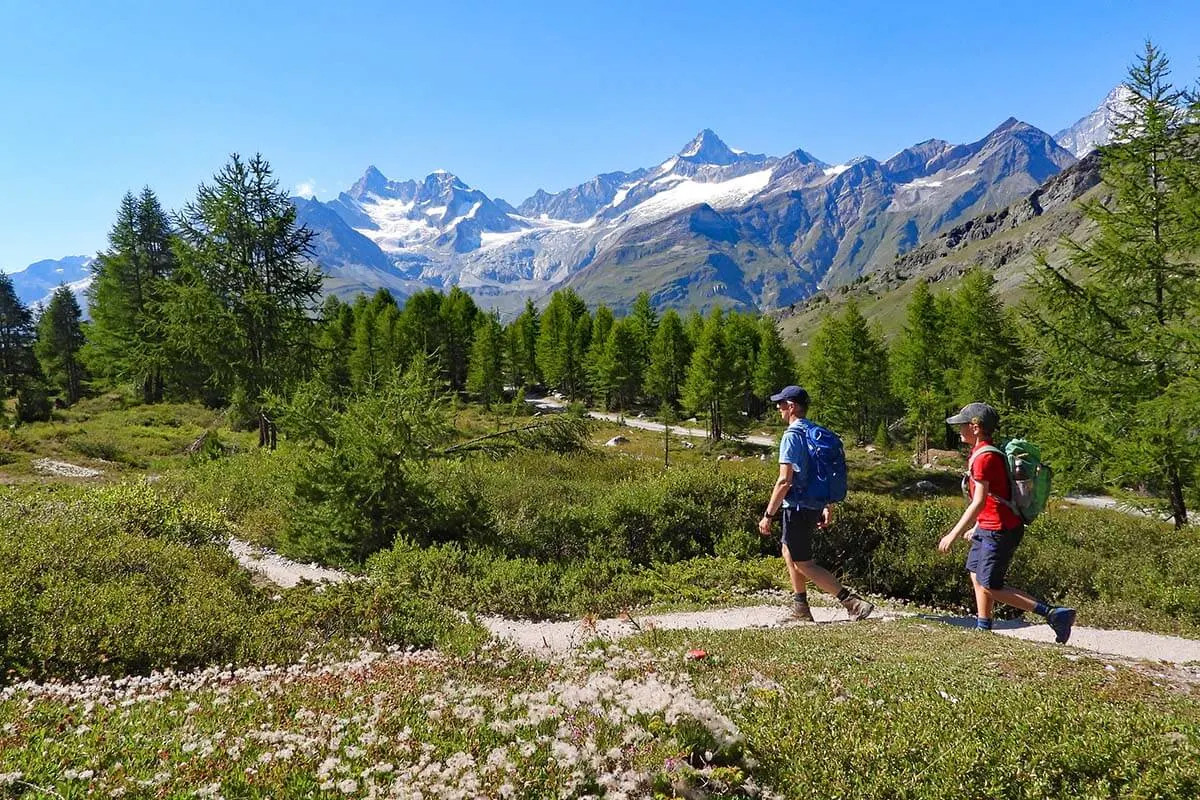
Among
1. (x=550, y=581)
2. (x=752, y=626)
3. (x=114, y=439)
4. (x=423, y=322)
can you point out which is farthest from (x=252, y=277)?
(x=423, y=322)

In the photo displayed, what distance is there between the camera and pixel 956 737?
3.40 m

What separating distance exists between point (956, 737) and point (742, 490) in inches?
401

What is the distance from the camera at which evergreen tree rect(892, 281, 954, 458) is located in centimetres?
4388

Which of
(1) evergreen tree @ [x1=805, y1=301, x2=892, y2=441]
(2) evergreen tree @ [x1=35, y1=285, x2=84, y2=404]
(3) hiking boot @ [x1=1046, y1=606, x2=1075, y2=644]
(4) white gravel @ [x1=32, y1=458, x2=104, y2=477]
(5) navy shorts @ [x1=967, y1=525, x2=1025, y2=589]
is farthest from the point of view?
(2) evergreen tree @ [x1=35, y1=285, x2=84, y2=404]

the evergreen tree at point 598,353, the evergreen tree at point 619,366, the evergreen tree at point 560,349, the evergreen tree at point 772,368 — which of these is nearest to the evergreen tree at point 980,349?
the evergreen tree at point 772,368

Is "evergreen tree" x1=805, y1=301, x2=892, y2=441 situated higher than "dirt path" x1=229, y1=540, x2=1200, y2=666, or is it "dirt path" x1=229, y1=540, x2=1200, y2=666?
"evergreen tree" x1=805, y1=301, x2=892, y2=441

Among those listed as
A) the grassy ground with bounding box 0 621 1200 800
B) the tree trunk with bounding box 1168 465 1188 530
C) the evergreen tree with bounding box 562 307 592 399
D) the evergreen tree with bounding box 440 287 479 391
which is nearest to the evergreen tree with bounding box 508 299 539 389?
the evergreen tree with bounding box 562 307 592 399

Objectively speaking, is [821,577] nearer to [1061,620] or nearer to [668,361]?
[1061,620]

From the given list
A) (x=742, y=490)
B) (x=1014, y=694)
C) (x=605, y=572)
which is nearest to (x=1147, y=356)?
(x=742, y=490)

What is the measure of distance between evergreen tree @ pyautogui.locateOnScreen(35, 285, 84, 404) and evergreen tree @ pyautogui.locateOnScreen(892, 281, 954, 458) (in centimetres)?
6432

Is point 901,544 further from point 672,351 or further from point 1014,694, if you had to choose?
point 672,351

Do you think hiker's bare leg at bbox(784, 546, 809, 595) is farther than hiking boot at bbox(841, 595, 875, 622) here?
No

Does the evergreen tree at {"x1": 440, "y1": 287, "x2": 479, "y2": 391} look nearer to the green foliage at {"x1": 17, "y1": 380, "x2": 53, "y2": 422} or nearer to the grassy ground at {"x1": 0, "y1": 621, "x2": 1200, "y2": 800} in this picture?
the green foliage at {"x1": 17, "y1": 380, "x2": 53, "y2": 422}

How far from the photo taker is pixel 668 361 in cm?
6297
